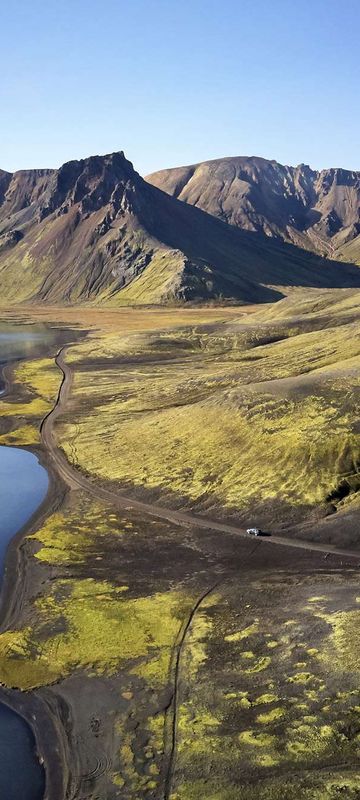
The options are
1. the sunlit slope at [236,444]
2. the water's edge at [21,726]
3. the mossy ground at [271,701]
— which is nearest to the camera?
the mossy ground at [271,701]

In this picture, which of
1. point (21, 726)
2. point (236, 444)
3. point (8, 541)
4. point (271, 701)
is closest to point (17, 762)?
point (21, 726)

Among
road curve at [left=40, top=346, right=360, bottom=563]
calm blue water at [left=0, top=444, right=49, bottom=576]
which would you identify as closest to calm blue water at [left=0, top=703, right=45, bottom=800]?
calm blue water at [left=0, top=444, right=49, bottom=576]

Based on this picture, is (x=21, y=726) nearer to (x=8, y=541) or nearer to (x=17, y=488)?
(x=8, y=541)

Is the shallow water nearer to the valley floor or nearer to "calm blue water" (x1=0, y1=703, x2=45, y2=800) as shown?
"calm blue water" (x1=0, y1=703, x2=45, y2=800)

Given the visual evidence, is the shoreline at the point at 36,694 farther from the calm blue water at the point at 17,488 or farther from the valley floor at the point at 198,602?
the calm blue water at the point at 17,488

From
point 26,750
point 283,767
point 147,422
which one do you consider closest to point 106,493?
point 147,422

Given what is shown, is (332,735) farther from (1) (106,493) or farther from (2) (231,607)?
(1) (106,493)

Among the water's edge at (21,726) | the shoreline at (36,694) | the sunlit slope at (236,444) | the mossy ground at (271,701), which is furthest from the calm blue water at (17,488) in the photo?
the mossy ground at (271,701)
